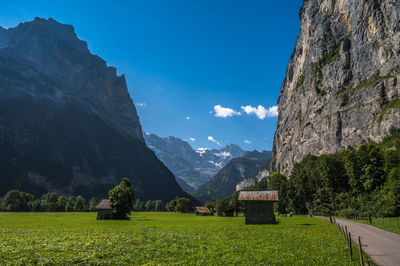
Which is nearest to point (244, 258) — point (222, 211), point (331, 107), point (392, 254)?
point (392, 254)

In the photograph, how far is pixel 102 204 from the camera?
71062 millimetres

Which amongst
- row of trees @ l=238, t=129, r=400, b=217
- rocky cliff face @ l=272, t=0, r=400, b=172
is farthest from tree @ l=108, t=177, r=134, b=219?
rocky cliff face @ l=272, t=0, r=400, b=172

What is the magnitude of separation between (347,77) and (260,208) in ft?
405

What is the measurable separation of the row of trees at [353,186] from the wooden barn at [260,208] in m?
22.6

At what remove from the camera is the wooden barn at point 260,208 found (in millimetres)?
50906

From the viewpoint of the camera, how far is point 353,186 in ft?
257

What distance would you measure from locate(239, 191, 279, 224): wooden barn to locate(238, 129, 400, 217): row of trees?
74.1 ft

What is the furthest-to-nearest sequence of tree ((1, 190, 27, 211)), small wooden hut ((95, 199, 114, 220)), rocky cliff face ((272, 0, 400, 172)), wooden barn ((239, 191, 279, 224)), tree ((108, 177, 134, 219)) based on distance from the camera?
tree ((1, 190, 27, 211)) < rocky cliff face ((272, 0, 400, 172)) < small wooden hut ((95, 199, 114, 220)) < tree ((108, 177, 134, 219)) < wooden barn ((239, 191, 279, 224))

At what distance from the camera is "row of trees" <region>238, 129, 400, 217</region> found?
58.3 metres

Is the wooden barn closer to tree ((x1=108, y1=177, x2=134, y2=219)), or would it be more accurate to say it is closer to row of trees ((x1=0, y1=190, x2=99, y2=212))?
tree ((x1=108, y1=177, x2=134, y2=219))

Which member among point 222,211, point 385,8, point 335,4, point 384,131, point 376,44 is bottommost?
point 222,211

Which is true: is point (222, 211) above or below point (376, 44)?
below

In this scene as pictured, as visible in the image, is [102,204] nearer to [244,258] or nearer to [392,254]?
[244,258]

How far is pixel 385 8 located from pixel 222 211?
414 feet
